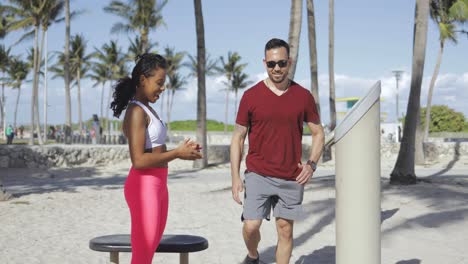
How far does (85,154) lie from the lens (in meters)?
22.2

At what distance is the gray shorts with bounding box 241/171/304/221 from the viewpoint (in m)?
→ 4.11

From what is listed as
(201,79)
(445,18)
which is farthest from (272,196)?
(445,18)

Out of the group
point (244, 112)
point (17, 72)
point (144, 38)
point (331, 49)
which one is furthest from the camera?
point (17, 72)

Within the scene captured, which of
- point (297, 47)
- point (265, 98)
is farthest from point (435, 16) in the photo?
point (265, 98)

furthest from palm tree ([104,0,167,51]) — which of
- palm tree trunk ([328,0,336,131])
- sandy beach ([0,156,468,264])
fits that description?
sandy beach ([0,156,468,264])

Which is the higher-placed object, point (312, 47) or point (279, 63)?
point (312, 47)

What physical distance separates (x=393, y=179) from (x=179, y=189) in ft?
15.4

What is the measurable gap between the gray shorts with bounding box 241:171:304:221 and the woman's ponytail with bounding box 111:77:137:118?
4.05 ft

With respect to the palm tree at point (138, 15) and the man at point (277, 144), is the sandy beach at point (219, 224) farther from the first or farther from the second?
the palm tree at point (138, 15)

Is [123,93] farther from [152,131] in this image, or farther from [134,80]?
[152,131]

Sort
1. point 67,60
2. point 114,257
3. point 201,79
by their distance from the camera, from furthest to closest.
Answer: point 67,60, point 201,79, point 114,257

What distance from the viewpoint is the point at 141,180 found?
3.10 meters

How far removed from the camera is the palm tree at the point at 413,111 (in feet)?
37.9

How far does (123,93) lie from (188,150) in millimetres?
527
